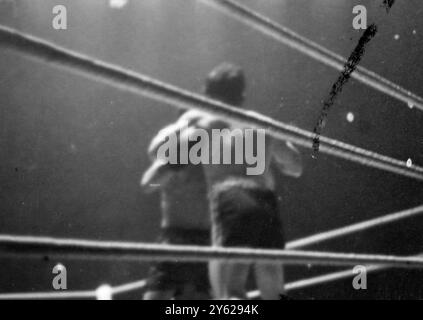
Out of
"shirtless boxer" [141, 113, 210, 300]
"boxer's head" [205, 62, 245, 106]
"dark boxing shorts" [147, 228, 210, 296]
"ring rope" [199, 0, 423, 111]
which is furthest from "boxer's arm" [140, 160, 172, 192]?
"ring rope" [199, 0, 423, 111]

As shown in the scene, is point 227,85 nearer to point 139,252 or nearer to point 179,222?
point 179,222

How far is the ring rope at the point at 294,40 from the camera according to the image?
1.80 feet

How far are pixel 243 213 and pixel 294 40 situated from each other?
55 centimetres

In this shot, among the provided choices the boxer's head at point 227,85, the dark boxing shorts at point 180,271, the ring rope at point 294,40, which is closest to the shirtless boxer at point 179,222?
the dark boxing shorts at point 180,271

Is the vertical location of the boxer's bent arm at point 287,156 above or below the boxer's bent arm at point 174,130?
below

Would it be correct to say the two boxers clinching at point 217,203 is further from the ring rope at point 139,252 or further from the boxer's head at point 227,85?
the ring rope at point 139,252

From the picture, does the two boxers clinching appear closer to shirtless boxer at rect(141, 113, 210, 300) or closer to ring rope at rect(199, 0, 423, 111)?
shirtless boxer at rect(141, 113, 210, 300)

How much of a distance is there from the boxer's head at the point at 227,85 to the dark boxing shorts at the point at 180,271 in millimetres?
364

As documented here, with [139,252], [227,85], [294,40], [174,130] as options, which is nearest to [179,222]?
[174,130]

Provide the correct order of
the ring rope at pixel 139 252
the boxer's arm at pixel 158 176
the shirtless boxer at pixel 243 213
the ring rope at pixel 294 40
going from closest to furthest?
the ring rope at pixel 139 252
the ring rope at pixel 294 40
the shirtless boxer at pixel 243 213
the boxer's arm at pixel 158 176

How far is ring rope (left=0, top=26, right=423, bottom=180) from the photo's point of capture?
0.36 metres
